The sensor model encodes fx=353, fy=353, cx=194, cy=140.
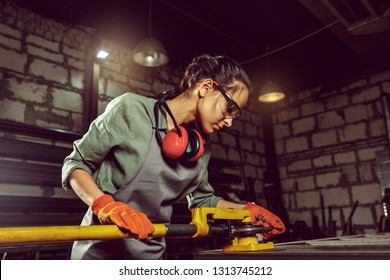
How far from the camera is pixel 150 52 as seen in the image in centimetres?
366

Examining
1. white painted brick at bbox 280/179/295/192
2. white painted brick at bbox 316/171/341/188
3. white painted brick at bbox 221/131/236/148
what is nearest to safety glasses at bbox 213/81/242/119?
white painted brick at bbox 221/131/236/148

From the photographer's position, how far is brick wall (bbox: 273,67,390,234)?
209 inches

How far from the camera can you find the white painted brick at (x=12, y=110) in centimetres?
336

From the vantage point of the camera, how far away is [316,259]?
1.02m

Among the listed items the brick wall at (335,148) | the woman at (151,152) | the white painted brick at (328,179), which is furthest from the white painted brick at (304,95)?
the woman at (151,152)

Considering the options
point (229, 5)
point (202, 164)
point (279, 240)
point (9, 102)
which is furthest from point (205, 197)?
point (279, 240)

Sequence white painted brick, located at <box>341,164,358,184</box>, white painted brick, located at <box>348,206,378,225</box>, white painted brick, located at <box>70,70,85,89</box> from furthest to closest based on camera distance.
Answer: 1. white painted brick, located at <box>341,164,358,184</box>
2. white painted brick, located at <box>348,206,378,225</box>
3. white painted brick, located at <box>70,70,85,89</box>

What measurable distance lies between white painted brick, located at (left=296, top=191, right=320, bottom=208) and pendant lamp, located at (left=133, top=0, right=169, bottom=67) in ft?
11.5

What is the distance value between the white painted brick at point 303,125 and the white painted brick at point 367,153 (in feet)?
2.95

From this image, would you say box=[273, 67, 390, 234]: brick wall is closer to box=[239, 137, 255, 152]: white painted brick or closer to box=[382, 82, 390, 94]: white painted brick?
Answer: box=[382, 82, 390, 94]: white painted brick

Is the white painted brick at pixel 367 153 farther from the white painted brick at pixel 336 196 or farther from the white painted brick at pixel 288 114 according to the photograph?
the white painted brick at pixel 288 114

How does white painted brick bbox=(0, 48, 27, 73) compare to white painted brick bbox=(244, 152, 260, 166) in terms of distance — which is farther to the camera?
white painted brick bbox=(244, 152, 260, 166)

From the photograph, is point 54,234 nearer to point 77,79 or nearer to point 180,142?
point 180,142
